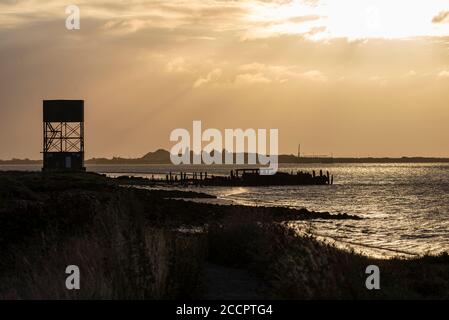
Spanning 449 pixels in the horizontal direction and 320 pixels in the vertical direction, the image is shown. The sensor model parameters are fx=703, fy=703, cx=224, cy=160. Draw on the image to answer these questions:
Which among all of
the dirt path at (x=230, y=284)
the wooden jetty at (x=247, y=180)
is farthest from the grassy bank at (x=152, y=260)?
the wooden jetty at (x=247, y=180)

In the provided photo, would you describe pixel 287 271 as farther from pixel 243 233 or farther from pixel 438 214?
pixel 438 214

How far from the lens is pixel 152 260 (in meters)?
11.3

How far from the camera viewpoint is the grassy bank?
1092cm

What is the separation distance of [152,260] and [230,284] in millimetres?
3299

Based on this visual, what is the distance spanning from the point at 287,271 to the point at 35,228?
865 cm

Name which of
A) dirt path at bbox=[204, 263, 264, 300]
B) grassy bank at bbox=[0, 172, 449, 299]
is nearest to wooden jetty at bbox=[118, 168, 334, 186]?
grassy bank at bbox=[0, 172, 449, 299]

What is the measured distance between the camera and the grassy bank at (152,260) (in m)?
10.9

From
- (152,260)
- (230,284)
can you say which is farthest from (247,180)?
(152,260)

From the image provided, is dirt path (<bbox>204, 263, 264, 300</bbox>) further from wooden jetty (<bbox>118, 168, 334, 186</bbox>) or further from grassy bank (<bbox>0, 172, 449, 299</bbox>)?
wooden jetty (<bbox>118, 168, 334, 186</bbox>)

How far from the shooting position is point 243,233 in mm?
17828

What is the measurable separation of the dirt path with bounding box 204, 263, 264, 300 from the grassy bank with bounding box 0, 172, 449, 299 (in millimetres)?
223

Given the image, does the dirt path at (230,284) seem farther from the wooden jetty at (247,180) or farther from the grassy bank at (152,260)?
the wooden jetty at (247,180)

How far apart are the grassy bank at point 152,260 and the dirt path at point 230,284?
223 millimetres

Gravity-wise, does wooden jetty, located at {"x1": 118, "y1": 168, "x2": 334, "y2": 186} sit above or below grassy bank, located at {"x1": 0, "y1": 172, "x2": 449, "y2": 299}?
below
